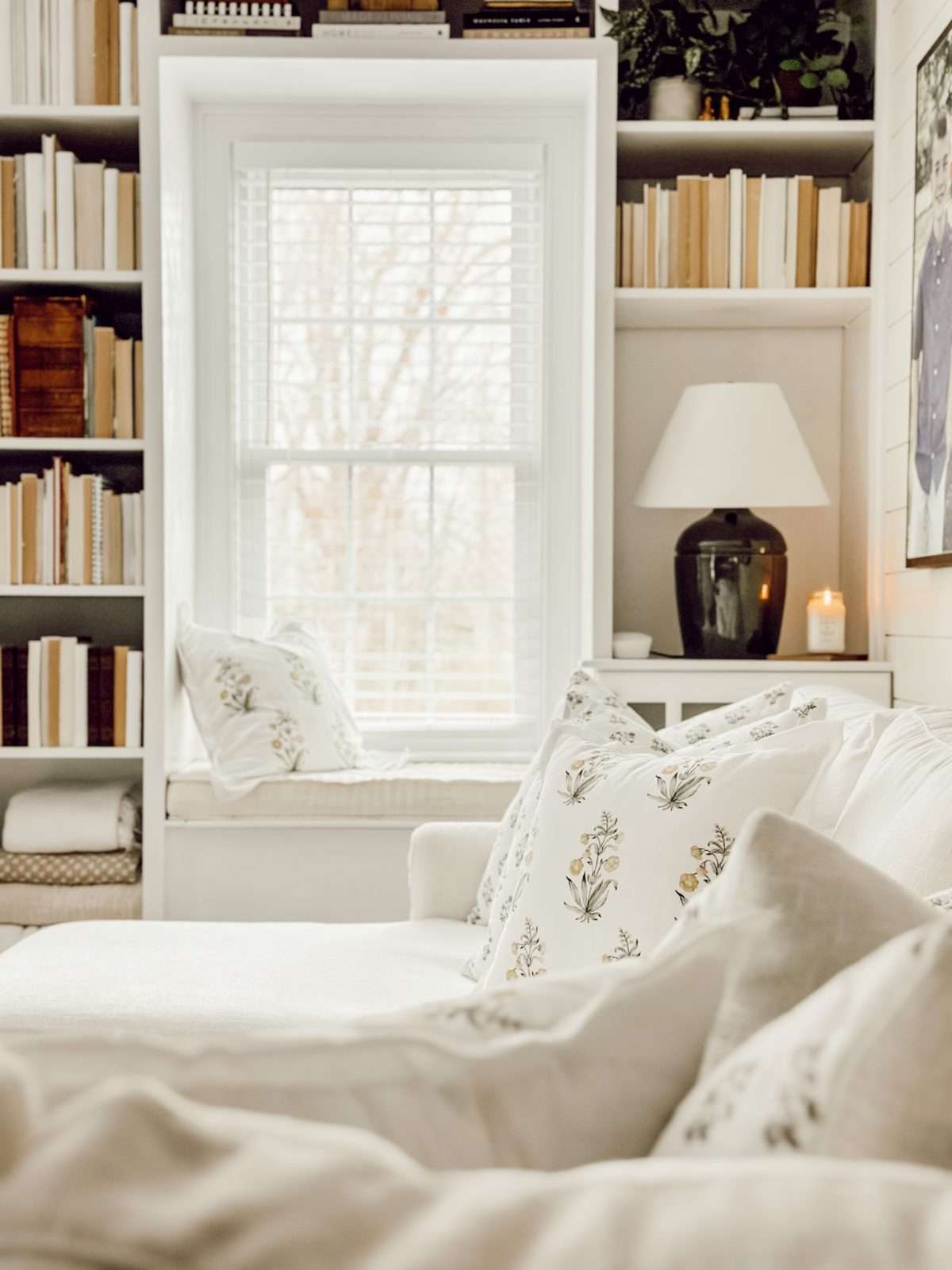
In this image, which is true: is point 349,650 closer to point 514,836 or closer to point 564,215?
point 564,215

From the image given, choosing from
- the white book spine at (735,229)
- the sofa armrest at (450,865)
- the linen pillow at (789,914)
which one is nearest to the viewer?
the linen pillow at (789,914)

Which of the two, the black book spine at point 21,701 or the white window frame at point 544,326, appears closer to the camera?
the black book spine at point 21,701

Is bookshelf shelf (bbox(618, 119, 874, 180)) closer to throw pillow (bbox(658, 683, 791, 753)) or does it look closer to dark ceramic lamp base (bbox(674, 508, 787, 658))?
dark ceramic lamp base (bbox(674, 508, 787, 658))

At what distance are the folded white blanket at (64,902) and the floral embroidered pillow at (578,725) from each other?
55.6 inches

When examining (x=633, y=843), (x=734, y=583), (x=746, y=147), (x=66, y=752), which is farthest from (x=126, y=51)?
(x=633, y=843)

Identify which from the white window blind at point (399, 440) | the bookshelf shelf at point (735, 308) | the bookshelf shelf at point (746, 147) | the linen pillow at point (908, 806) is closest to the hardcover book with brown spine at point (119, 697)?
the white window blind at point (399, 440)

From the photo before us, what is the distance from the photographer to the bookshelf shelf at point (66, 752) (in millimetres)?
3275

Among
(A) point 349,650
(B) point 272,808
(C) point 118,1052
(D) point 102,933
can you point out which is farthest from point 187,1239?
(A) point 349,650

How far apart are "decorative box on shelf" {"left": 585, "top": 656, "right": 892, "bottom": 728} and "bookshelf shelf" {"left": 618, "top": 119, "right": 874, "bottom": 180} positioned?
1340mm

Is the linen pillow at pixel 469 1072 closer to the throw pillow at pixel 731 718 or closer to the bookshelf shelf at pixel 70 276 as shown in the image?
the throw pillow at pixel 731 718

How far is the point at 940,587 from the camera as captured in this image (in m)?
2.72

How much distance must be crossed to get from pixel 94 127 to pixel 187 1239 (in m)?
3.44

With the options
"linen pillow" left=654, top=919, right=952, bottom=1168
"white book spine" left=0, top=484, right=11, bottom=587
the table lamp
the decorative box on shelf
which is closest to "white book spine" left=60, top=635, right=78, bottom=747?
"white book spine" left=0, top=484, right=11, bottom=587

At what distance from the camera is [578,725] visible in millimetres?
1877
